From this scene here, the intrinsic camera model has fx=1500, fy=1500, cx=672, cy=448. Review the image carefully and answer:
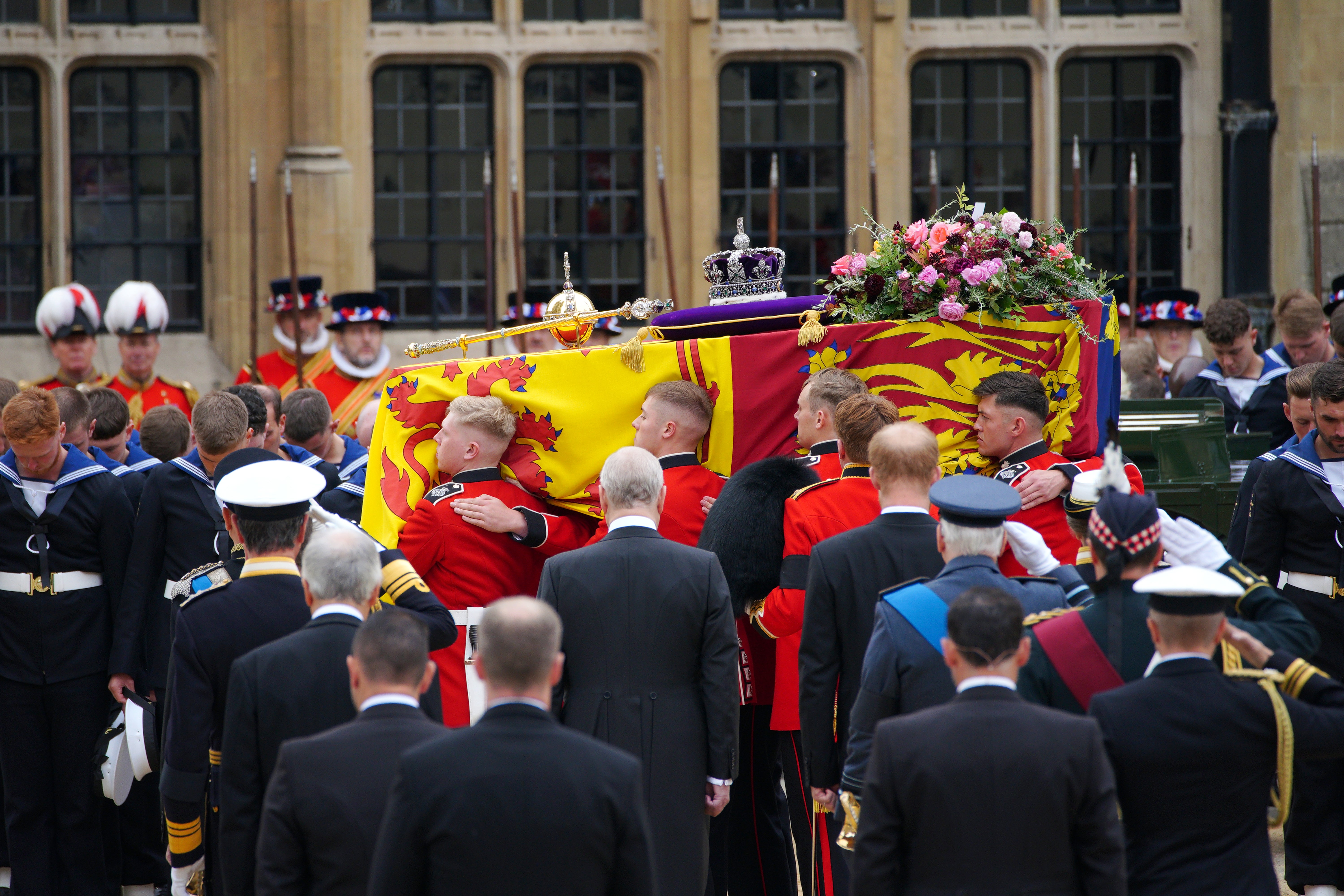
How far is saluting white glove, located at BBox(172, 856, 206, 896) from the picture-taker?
3879 mm

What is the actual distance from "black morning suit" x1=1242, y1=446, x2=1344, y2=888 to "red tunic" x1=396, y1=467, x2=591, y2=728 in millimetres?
2641

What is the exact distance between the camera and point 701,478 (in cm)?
523

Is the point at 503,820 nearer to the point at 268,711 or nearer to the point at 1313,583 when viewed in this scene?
the point at 268,711

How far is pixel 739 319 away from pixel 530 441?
92cm

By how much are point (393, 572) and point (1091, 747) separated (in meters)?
2.00

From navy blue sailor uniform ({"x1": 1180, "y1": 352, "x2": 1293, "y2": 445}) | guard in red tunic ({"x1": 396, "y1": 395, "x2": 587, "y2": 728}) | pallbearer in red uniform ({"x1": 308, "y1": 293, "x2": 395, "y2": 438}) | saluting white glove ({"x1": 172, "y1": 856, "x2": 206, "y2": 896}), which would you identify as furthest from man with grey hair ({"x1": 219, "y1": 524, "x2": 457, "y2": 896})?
pallbearer in red uniform ({"x1": 308, "y1": 293, "x2": 395, "y2": 438})

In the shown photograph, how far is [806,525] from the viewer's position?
4508mm

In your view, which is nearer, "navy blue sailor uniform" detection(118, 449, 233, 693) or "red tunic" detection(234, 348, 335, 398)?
"navy blue sailor uniform" detection(118, 449, 233, 693)

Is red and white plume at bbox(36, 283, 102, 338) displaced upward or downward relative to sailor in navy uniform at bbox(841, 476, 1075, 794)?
upward

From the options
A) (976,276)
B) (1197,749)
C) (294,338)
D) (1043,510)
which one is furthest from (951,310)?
(294,338)

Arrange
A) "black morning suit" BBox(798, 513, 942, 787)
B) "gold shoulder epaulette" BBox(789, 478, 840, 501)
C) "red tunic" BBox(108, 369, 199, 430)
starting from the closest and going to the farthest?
1. "black morning suit" BBox(798, 513, 942, 787)
2. "gold shoulder epaulette" BBox(789, 478, 840, 501)
3. "red tunic" BBox(108, 369, 199, 430)

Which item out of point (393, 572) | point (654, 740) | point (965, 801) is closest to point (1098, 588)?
point (965, 801)

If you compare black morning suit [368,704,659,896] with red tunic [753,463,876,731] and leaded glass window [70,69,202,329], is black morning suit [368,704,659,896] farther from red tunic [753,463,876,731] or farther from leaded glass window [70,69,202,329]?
leaded glass window [70,69,202,329]

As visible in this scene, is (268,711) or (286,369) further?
(286,369)
